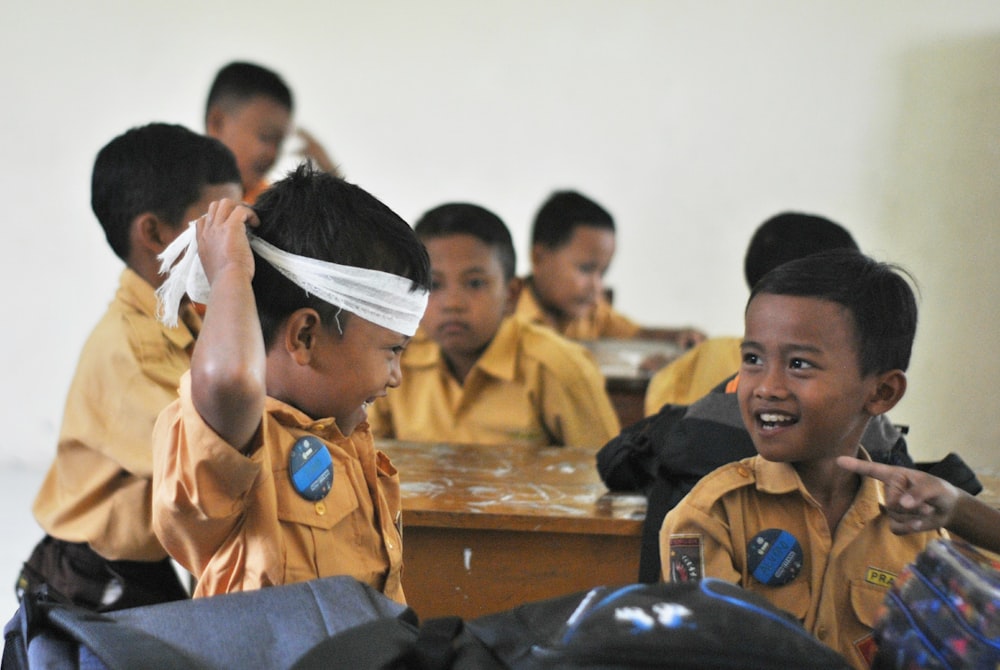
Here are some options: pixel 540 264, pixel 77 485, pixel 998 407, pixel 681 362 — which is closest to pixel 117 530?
pixel 77 485

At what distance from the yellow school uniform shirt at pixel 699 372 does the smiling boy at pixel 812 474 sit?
1.11 metres

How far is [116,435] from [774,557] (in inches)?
44.9

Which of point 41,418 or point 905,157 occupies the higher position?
point 905,157

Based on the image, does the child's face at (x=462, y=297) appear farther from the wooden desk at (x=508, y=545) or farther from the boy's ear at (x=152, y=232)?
the wooden desk at (x=508, y=545)

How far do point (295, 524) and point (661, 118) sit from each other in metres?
4.82

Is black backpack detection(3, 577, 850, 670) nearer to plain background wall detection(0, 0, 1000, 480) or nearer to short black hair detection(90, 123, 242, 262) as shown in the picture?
short black hair detection(90, 123, 242, 262)

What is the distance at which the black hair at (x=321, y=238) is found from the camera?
128cm

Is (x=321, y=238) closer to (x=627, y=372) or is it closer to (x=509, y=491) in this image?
(x=509, y=491)

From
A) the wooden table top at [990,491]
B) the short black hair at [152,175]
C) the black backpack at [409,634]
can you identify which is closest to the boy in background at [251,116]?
the short black hair at [152,175]

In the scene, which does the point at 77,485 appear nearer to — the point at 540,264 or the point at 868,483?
the point at 868,483

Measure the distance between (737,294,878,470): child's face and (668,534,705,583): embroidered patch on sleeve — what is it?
15 cm

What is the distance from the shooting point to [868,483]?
4.79 ft

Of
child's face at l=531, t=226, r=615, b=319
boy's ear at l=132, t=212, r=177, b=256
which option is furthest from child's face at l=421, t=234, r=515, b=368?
child's face at l=531, t=226, r=615, b=319

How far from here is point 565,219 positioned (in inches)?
187
